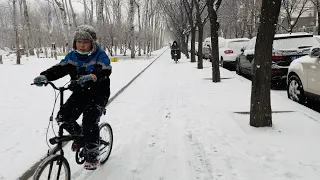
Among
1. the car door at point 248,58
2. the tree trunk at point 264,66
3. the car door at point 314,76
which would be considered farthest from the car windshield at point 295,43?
the tree trunk at point 264,66

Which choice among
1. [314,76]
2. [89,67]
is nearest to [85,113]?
[89,67]

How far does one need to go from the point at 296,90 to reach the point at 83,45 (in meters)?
6.04

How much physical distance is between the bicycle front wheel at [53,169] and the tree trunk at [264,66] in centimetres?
353

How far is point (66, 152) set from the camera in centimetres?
479

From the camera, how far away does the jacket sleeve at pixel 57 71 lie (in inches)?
139

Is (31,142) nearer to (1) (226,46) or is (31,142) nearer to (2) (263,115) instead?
(2) (263,115)

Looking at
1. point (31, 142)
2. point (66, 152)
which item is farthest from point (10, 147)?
point (66, 152)

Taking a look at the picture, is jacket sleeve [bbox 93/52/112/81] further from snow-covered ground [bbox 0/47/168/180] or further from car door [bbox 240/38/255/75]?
car door [bbox 240/38/255/75]

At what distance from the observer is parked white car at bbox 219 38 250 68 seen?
59.6 ft

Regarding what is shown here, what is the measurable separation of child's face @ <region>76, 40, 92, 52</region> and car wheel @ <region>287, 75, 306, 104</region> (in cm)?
578

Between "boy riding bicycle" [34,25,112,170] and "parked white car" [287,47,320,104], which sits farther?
"parked white car" [287,47,320,104]

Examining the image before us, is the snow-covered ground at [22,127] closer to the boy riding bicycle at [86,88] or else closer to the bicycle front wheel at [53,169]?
the bicycle front wheel at [53,169]

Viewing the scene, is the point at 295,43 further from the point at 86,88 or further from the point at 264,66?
the point at 86,88

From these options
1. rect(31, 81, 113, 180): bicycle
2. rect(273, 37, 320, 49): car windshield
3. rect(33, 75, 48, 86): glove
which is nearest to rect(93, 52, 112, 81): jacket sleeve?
rect(31, 81, 113, 180): bicycle
